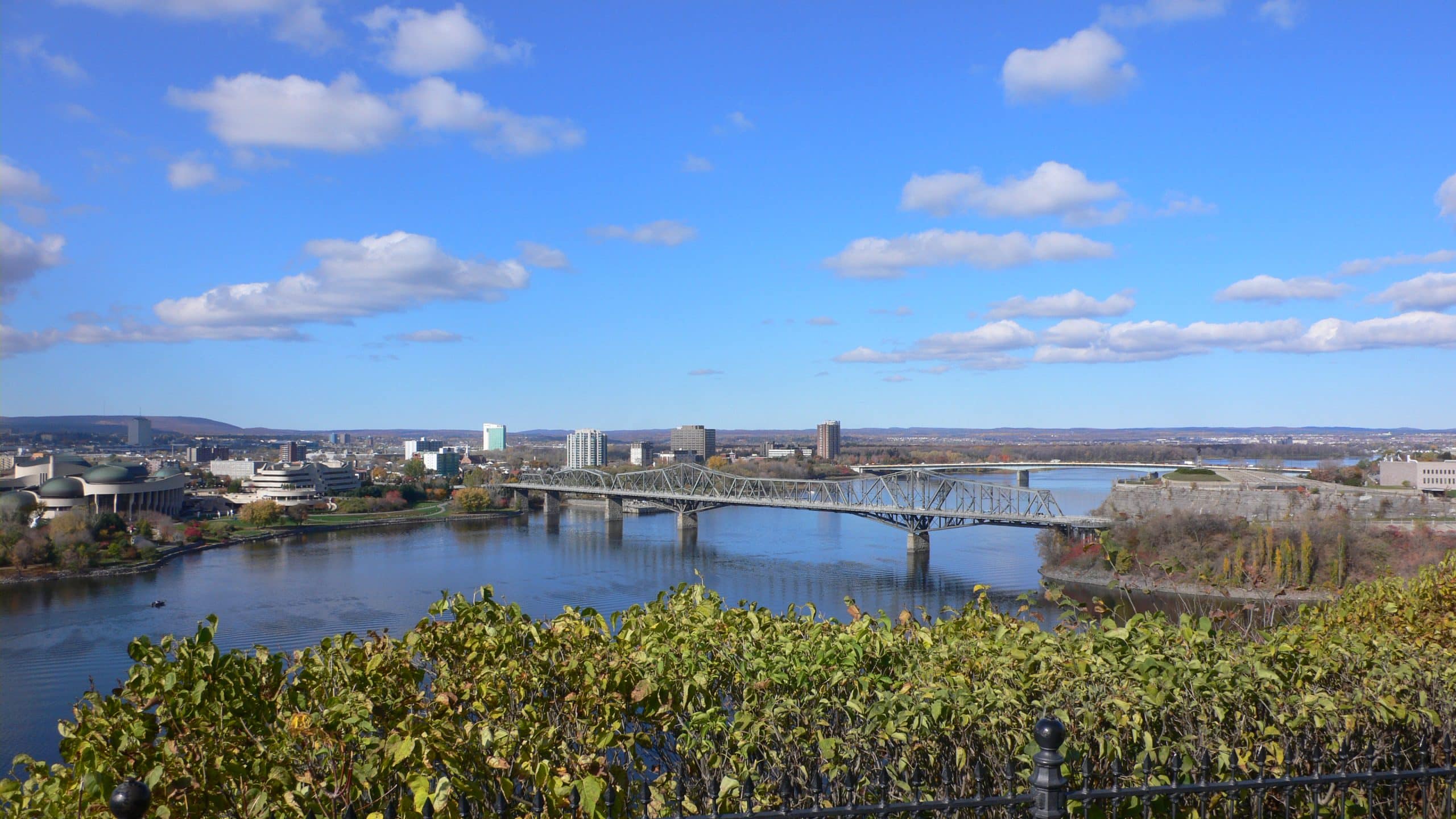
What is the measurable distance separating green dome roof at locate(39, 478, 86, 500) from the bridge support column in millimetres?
24733

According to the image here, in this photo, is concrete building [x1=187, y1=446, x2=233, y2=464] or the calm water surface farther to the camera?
concrete building [x1=187, y1=446, x2=233, y2=464]

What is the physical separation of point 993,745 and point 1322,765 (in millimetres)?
762

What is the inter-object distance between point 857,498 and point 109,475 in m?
23.8

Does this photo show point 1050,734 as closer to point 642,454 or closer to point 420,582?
point 420,582

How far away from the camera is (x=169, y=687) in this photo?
1.69m

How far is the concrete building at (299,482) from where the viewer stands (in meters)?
34.9

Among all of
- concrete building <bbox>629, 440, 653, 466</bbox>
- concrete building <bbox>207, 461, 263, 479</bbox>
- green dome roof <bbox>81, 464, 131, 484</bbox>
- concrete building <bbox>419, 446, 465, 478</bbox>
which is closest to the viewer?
green dome roof <bbox>81, 464, 131, 484</bbox>

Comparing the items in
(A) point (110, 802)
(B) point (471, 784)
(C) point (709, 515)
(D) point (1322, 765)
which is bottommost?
(C) point (709, 515)

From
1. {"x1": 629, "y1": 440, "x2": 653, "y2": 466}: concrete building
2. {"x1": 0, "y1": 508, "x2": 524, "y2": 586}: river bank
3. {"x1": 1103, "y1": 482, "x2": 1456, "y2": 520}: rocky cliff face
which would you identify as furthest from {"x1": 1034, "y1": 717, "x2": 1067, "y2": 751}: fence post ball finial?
{"x1": 629, "y1": 440, "x2": 653, "y2": 466}: concrete building

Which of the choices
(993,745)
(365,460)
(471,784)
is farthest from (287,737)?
(365,460)

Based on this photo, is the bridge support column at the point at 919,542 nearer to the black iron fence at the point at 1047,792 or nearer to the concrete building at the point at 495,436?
the black iron fence at the point at 1047,792

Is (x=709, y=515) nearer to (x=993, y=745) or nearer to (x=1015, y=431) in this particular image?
(x=993, y=745)

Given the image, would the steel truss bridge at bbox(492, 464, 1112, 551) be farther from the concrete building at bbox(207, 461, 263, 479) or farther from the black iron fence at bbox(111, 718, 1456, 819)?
the black iron fence at bbox(111, 718, 1456, 819)

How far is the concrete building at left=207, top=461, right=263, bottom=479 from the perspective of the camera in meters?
45.1
